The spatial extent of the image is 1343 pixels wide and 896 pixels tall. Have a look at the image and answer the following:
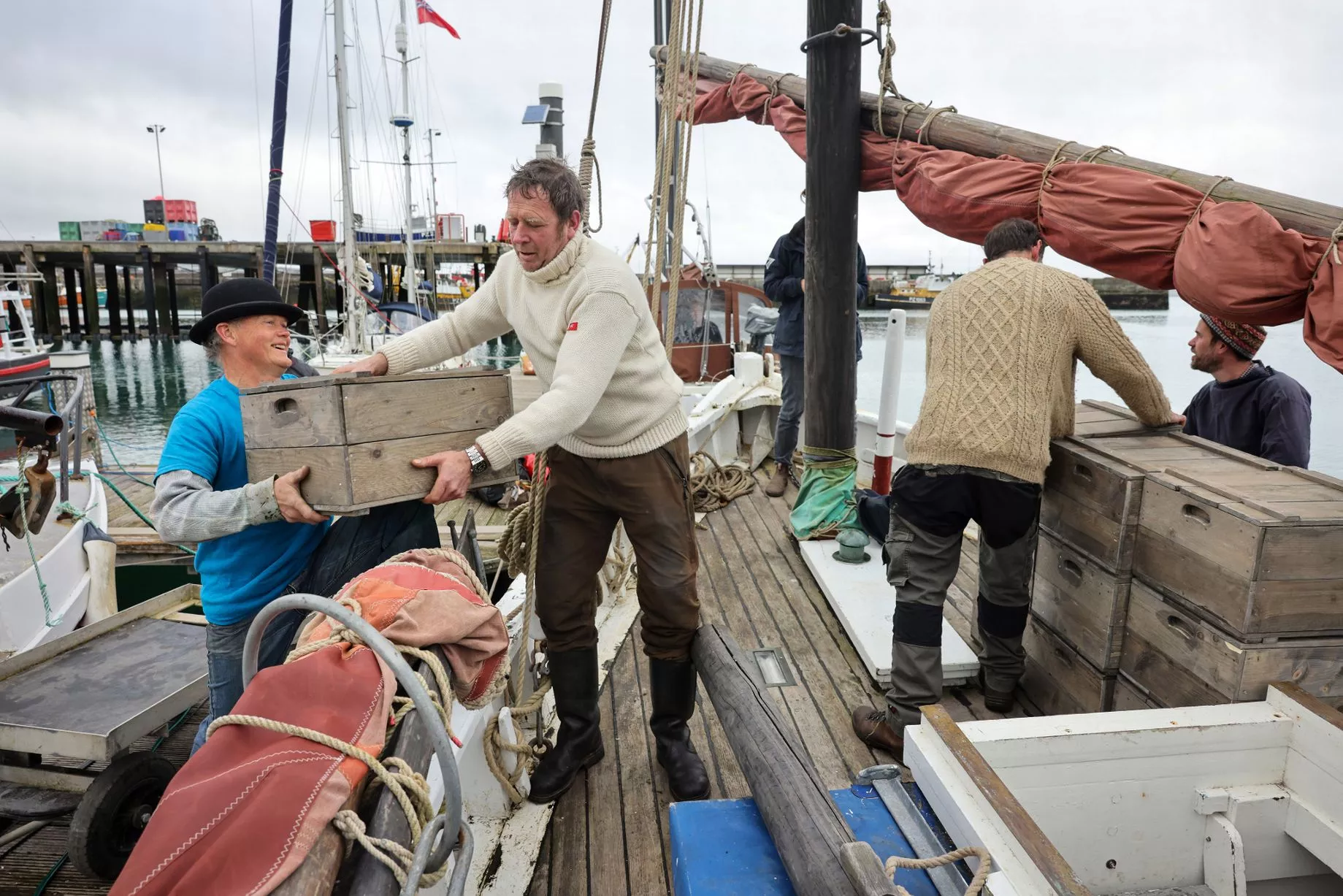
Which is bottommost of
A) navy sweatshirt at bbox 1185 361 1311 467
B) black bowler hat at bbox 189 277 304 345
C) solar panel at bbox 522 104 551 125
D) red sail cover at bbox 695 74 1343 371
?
navy sweatshirt at bbox 1185 361 1311 467

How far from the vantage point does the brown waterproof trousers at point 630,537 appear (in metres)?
2.27

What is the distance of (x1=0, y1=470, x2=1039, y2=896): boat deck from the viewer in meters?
2.09

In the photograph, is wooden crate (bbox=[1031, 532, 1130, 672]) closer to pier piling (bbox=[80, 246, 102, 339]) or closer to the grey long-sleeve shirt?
the grey long-sleeve shirt

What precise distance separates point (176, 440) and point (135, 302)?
95.5m

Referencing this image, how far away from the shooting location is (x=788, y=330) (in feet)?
17.3

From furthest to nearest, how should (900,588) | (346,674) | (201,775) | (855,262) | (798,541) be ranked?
1. (798,541)
2. (855,262)
3. (900,588)
4. (346,674)
5. (201,775)

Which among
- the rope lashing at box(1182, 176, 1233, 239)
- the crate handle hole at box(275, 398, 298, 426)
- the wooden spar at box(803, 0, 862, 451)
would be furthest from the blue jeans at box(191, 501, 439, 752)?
the wooden spar at box(803, 0, 862, 451)

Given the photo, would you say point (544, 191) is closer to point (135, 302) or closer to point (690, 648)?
point (690, 648)

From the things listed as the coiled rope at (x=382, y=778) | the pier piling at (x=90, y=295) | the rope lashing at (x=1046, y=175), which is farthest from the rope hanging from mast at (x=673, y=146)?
the pier piling at (x=90, y=295)

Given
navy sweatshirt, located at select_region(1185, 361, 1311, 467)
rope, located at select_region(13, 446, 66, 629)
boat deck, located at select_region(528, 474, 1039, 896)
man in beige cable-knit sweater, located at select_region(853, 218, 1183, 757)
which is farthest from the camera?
navy sweatshirt, located at select_region(1185, 361, 1311, 467)

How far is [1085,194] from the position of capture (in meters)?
2.35

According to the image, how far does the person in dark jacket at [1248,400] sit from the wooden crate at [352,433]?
8.80 feet

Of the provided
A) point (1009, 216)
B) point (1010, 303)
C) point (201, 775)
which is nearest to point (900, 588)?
point (1010, 303)

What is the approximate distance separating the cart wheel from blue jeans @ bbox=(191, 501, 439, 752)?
2.15 ft
